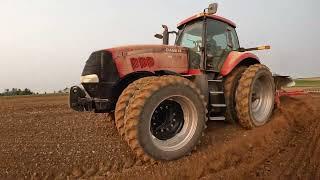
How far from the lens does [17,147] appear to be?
20.4ft

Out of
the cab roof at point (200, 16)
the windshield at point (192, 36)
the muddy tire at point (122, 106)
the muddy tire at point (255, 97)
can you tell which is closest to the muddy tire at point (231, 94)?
the muddy tire at point (255, 97)

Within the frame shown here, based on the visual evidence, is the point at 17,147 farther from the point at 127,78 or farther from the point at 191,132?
the point at 191,132

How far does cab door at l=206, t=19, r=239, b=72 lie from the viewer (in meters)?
7.75

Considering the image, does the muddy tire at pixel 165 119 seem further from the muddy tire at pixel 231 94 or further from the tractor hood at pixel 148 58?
the muddy tire at pixel 231 94

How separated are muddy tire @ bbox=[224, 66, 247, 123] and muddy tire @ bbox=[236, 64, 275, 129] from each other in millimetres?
142

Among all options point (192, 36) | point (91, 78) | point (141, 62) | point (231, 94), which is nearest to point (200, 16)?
point (192, 36)

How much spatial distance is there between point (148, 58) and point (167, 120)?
1.13 m

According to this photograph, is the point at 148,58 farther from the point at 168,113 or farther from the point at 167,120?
the point at 167,120

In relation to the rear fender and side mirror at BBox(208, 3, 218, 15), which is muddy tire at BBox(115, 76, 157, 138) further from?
the rear fender

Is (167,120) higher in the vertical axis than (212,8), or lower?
lower

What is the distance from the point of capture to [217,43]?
316 inches

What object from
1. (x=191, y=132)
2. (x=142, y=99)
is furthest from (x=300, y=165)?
(x=142, y=99)

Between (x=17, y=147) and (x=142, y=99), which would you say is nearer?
(x=142, y=99)

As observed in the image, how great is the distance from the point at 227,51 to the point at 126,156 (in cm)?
365
